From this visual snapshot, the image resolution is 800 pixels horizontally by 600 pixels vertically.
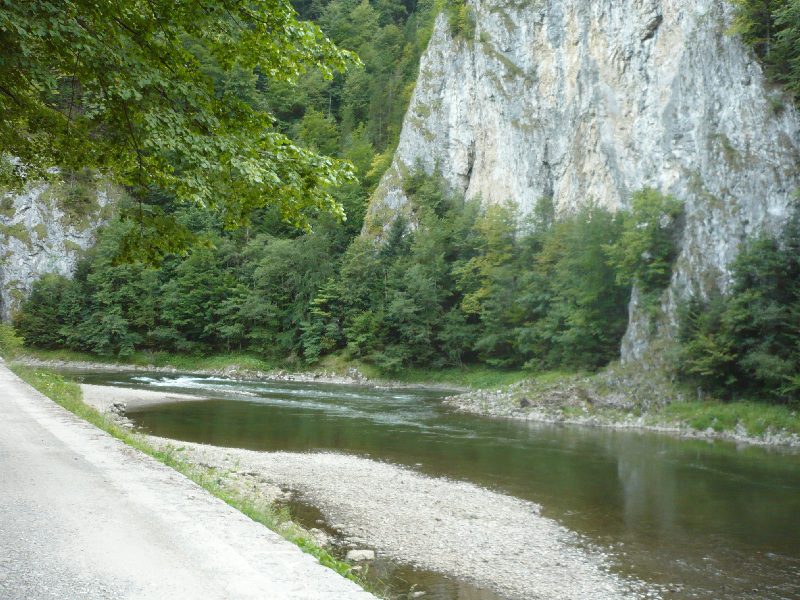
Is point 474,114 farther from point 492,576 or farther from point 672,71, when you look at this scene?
point 492,576

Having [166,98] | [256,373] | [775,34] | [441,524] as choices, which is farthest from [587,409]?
[256,373]

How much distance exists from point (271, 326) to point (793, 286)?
43285 millimetres

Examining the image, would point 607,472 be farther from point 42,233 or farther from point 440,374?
point 42,233

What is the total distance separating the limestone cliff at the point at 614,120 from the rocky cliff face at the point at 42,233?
32411 millimetres

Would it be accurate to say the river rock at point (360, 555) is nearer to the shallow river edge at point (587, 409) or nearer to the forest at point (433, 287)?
the shallow river edge at point (587, 409)

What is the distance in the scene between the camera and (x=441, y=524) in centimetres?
1098

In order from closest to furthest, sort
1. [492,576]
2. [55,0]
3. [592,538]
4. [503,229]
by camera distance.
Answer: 1. [55,0]
2. [492,576]
3. [592,538]
4. [503,229]

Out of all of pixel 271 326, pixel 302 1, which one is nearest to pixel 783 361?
pixel 271 326

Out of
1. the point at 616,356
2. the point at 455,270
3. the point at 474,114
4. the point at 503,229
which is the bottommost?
the point at 616,356

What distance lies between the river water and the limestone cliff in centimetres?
1199

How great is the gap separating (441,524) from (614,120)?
115 feet

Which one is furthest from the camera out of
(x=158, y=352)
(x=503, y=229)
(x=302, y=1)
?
(x=302, y=1)

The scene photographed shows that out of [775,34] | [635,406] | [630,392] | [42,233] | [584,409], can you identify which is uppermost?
[775,34]

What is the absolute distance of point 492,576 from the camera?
28.5ft
